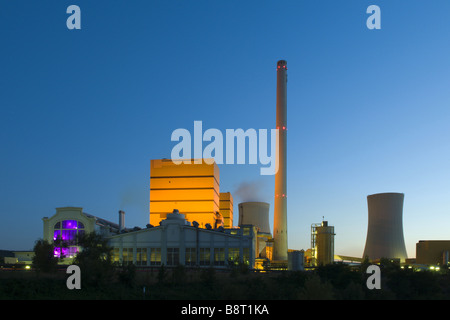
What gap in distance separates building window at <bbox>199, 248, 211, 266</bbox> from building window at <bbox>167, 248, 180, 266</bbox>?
2.83 metres

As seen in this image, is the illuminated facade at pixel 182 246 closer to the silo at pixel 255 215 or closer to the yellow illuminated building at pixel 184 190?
the silo at pixel 255 215

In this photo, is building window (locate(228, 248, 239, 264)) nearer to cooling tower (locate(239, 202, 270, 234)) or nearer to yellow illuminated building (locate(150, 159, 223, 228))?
cooling tower (locate(239, 202, 270, 234))

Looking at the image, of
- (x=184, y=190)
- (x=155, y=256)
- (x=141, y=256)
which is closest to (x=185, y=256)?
(x=155, y=256)

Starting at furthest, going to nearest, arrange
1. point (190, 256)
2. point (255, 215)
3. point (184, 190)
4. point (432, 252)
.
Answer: point (184, 190), point (255, 215), point (432, 252), point (190, 256)

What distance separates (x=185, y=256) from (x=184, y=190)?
34794 mm

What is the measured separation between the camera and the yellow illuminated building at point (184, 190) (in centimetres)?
9559

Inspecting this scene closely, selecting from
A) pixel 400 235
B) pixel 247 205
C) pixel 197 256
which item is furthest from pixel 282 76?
pixel 197 256

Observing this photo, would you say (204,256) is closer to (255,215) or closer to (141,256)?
(141,256)

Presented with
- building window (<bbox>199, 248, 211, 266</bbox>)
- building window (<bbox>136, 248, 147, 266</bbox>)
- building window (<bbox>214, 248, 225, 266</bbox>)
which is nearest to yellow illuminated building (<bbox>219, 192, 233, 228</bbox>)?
building window (<bbox>136, 248, 147, 266</bbox>)

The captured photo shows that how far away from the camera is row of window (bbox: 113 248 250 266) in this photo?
61.0 meters

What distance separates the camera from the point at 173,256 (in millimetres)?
62188

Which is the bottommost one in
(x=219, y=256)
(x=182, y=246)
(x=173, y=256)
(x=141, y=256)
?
(x=141, y=256)
